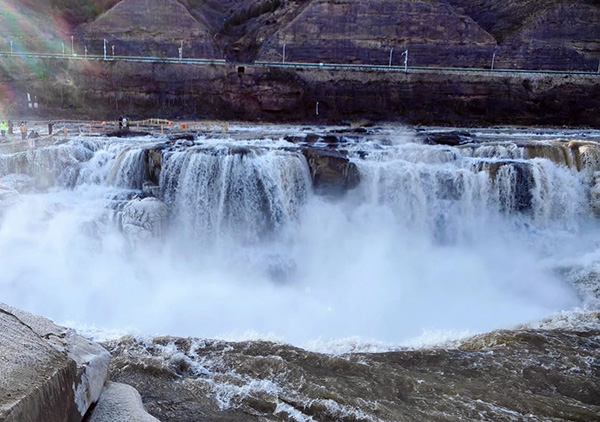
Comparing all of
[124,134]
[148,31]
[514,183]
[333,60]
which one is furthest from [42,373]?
[148,31]

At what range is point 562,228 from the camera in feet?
47.8

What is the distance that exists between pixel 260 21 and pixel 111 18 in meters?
16.4

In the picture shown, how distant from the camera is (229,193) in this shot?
1409 centimetres

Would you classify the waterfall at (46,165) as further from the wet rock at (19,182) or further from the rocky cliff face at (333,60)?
the rocky cliff face at (333,60)

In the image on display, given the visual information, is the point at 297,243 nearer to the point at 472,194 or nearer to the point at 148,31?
the point at 472,194

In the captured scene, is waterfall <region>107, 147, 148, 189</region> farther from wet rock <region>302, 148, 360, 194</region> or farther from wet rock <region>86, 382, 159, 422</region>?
wet rock <region>86, 382, 159, 422</region>

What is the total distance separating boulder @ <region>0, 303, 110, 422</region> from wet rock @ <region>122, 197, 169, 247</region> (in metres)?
8.95

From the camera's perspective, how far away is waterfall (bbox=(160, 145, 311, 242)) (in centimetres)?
1394

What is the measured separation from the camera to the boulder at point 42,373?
274 cm

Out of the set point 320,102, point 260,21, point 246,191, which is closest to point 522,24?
point 320,102

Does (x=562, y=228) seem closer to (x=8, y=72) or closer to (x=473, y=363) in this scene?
(x=473, y=363)

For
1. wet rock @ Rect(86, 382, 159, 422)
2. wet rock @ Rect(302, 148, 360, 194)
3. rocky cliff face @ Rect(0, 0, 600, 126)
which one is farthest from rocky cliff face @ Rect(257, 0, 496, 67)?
wet rock @ Rect(86, 382, 159, 422)

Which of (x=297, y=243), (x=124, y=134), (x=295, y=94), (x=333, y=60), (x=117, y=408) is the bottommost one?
(x=297, y=243)

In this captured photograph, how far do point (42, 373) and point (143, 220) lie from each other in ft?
33.9
